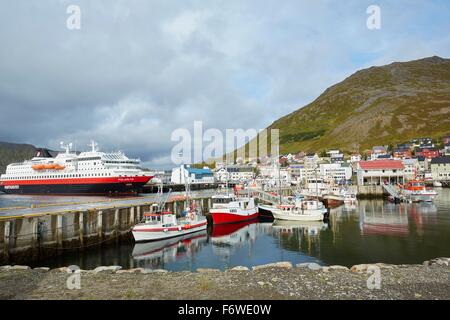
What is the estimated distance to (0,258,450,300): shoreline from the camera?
10297 mm

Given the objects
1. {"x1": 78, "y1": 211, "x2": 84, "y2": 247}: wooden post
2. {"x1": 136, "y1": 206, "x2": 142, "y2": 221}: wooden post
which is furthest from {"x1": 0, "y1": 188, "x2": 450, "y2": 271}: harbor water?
{"x1": 136, "y1": 206, "x2": 142, "y2": 221}: wooden post

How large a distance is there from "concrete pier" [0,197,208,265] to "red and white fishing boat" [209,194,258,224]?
11.2 metres

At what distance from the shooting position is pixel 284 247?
26625mm

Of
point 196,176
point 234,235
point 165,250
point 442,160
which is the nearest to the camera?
point 165,250

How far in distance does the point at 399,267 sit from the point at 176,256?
15481mm

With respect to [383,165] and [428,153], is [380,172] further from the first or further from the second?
[428,153]

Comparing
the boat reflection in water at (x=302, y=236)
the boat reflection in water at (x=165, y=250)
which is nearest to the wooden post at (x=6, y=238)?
the boat reflection in water at (x=165, y=250)

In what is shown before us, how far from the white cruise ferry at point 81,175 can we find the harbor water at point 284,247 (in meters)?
46.9

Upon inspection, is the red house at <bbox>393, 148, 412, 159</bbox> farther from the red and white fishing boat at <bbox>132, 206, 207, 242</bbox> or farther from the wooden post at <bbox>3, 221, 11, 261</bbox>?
the wooden post at <bbox>3, 221, 11, 261</bbox>

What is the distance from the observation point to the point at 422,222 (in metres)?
37.5

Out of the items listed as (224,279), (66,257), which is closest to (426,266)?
(224,279)

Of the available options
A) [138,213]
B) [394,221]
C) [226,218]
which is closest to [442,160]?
[394,221]

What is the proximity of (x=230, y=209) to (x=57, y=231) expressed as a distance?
2070 centimetres
